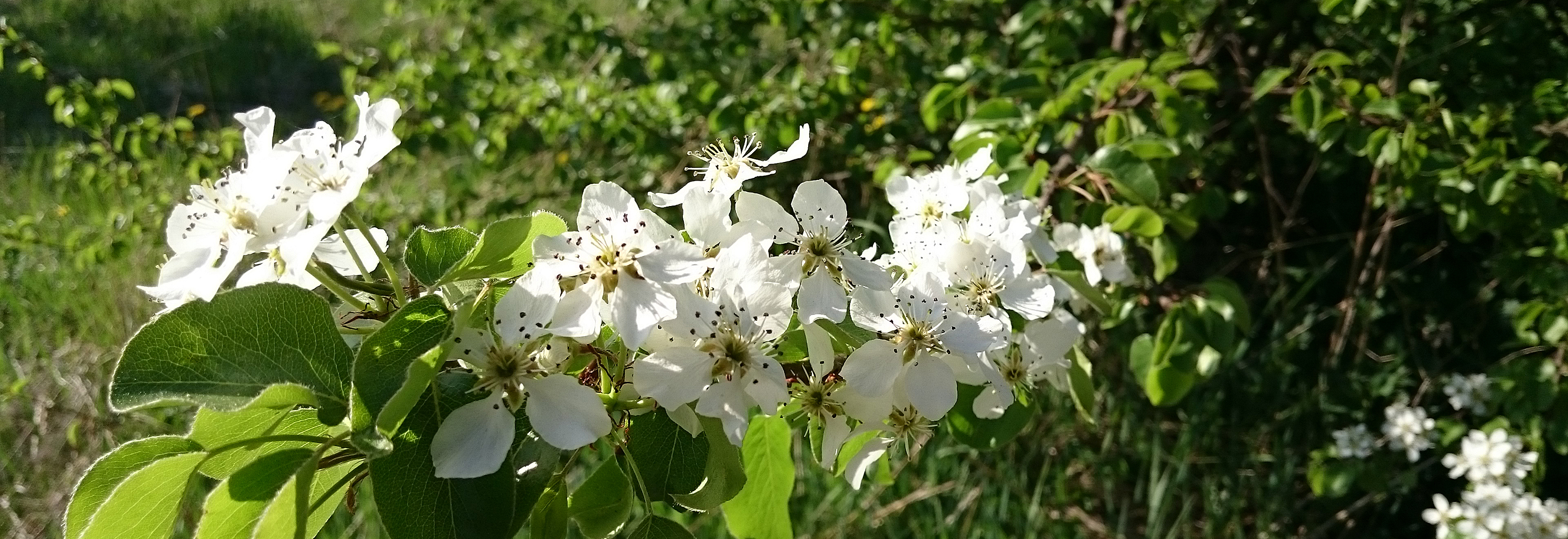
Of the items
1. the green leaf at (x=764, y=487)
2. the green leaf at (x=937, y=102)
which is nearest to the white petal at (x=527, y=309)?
the green leaf at (x=764, y=487)

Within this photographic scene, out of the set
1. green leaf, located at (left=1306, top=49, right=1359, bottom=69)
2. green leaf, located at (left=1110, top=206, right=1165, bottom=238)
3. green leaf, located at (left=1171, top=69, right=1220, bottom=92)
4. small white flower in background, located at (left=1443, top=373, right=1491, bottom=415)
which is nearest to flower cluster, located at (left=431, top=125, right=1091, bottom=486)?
green leaf, located at (left=1110, top=206, right=1165, bottom=238)

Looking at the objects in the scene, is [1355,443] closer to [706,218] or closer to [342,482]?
[706,218]

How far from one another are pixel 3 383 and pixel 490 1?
1.66 meters

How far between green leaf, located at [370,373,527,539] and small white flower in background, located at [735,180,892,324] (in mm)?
249

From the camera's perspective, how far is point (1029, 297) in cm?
93

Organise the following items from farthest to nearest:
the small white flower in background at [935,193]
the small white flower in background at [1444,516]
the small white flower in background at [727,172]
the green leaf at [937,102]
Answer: the small white flower in background at [1444,516]
the green leaf at [937,102]
the small white flower in background at [935,193]
the small white flower in background at [727,172]

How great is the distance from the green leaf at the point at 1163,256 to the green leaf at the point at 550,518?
966mm

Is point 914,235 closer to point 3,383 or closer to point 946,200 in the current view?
point 946,200

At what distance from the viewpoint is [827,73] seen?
2.78 m

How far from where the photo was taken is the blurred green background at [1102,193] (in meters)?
1.66

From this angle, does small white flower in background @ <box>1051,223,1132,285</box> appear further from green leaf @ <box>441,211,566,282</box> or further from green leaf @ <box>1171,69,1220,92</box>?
green leaf @ <box>441,211,566,282</box>

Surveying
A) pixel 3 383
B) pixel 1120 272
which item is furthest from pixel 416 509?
pixel 3 383

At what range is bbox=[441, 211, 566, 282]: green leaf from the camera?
0.68 meters

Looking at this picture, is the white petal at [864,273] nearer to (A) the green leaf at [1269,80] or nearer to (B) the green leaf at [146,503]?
(B) the green leaf at [146,503]
